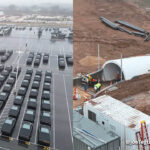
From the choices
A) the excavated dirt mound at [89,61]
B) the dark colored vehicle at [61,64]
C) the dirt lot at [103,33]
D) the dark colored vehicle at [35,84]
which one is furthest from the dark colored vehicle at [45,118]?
the dark colored vehicle at [61,64]

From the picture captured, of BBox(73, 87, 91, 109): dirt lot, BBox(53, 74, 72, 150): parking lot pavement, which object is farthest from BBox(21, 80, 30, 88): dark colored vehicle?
BBox(73, 87, 91, 109): dirt lot

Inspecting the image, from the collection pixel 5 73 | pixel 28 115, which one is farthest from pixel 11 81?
pixel 28 115

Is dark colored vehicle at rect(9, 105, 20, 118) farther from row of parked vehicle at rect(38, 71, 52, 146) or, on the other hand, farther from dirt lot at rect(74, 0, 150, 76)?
dirt lot at rect(74, 0, 150, 76)

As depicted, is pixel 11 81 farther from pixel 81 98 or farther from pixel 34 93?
pixel 81 98

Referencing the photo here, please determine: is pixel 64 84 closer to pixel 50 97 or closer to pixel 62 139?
pixel 50 97

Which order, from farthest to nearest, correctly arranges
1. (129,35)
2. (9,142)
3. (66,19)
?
1. (66,19)
2. (129,35)
3. (9,142)

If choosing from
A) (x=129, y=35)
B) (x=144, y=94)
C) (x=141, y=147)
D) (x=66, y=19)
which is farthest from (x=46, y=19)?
(x=141, y=147)
